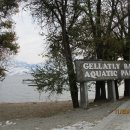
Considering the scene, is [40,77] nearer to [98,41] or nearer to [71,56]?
[71,56]

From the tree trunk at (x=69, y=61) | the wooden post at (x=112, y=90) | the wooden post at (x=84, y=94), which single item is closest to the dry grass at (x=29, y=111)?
the tree trunk at (x=69, y=61)

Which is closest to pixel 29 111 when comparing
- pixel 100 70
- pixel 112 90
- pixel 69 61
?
pixel 69 61

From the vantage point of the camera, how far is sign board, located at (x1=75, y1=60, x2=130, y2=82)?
20.1 metres

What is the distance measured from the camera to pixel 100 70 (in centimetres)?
2159

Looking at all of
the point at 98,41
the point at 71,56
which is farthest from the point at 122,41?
the point at 71,56

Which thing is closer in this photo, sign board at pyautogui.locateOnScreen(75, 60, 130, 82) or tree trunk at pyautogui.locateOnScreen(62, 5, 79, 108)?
sign board at pyautogui.locateOnScreen(75, 60, 130, 82)

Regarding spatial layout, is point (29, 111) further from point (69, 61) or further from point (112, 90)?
point (112, 90)

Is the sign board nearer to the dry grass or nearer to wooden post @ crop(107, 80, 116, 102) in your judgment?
wooden post @ crop(107, 80, 116, 102)

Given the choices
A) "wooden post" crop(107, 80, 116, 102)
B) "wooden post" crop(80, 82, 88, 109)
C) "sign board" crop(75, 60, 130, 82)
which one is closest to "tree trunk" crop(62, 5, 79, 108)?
"sign board" crop(75, 60, 130, 82)

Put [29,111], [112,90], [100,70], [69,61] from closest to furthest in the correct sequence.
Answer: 1. [100,70]
2. [69,61]
3. [112,90]
4. [29,111]

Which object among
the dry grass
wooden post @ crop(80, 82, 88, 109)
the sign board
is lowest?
the dry grass

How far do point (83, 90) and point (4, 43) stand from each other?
9.94 m

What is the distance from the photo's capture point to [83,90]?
66.8ft

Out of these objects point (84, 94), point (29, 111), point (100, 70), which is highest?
Result: point (100, 70)
